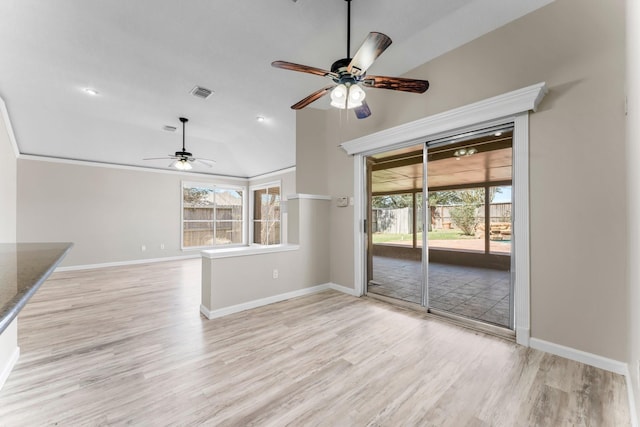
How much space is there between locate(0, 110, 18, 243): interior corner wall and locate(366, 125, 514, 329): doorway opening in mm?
3735

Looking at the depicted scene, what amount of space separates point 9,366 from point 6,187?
1.41 meters

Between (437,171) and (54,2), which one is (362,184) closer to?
(437,171)

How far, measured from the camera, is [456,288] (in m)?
4.16

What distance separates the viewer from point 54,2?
7.09 feet

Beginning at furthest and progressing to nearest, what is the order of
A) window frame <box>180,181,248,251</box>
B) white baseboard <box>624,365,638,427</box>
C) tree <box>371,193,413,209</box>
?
window frame <box>180,181,248,251</box> < tree <box>371,193,413,209</box> < white baseboard <box>624,365,638,427</box>

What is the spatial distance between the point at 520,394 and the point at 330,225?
2.95 meters

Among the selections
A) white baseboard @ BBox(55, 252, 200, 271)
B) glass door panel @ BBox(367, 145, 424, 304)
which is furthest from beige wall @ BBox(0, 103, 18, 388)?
white baseboard @ BBox(55, 252, 200, 271)

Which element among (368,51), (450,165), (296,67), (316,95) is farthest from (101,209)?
(450,165)

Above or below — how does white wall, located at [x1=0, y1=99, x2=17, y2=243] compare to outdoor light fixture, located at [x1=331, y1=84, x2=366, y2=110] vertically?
below

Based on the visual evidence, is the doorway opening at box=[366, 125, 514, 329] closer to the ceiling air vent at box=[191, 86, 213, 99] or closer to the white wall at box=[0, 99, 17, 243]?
the ceiling air vent at box=[191, 86, 213, 99]

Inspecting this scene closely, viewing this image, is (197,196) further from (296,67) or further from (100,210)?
(296,67)

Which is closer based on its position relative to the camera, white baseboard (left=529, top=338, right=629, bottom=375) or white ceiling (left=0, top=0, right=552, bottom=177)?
white baseboard (left=529, top=338, right=629, bottom=375)

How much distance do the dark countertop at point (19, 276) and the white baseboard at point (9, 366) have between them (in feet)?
4.17

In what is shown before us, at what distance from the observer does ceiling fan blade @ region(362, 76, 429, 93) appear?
2133mm
